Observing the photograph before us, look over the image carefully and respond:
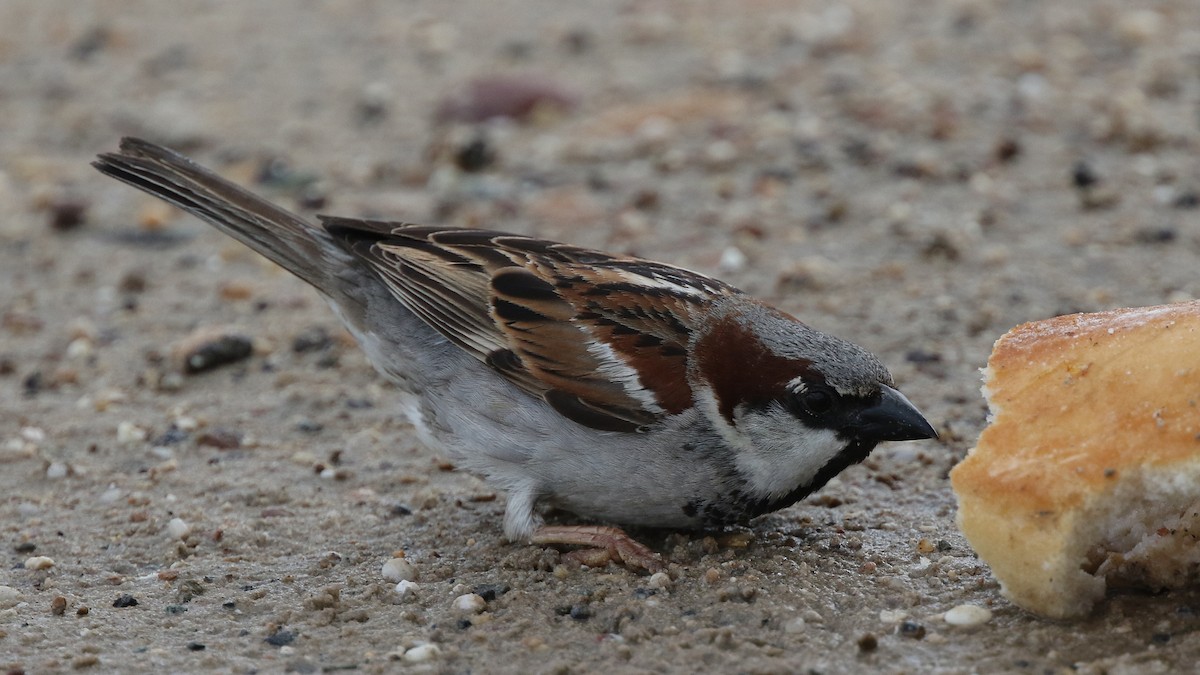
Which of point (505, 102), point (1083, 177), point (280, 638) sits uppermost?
point (505, 102)

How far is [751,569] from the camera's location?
390cm

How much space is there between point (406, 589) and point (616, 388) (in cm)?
78

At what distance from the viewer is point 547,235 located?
21.9 ft

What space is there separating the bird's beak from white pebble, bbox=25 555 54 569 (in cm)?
226

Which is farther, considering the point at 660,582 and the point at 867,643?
the point at 660,582

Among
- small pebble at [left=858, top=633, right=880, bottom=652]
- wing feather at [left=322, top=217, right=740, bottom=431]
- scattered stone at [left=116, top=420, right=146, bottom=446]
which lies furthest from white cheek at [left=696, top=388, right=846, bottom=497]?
scattered stone at [left=116, top=420, right=146, bottom=446]

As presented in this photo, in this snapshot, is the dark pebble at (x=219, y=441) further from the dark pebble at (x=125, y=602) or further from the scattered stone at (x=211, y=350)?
the dark pebble at (x=125, y=602)

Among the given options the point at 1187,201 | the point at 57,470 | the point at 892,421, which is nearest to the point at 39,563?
the point at 57,470

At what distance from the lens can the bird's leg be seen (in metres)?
3.98

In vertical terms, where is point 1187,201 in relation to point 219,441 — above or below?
above

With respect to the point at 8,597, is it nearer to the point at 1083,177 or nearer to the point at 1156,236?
the point at 1156,236

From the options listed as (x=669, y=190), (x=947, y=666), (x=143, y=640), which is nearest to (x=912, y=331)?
(x=669, y=190)

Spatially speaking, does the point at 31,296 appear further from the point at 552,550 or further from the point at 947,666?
the point at 947,666

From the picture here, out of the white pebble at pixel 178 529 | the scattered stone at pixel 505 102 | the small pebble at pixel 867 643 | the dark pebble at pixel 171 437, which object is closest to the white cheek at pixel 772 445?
Result: the small pebble at pixel 867 643
